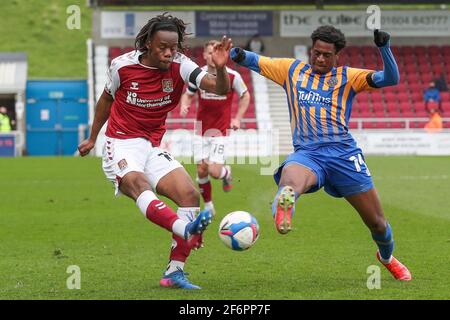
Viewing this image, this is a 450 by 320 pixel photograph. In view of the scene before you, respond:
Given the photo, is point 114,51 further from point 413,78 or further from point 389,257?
point 389,257

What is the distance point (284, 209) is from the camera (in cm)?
736

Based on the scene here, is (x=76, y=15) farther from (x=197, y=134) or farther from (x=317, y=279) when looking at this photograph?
(x=317, y=279)

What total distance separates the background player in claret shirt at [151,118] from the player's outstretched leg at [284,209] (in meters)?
0.91

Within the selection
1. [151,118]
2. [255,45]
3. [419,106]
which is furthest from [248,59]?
[255,45]

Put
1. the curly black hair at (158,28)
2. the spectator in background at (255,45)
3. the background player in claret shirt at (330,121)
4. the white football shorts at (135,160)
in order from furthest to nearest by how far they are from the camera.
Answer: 1. the spectator in background at (255,45)
2. the background player in claret shirt at (330,121)
3. the white football shorts at (135,160)
4. the curly black hair at (158,28)

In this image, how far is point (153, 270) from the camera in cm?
923

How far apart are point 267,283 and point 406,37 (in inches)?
1385

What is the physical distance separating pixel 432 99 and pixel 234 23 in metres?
9.13

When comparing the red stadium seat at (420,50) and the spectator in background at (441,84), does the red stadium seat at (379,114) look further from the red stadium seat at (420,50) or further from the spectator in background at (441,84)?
the red stadium seat at (420,50)

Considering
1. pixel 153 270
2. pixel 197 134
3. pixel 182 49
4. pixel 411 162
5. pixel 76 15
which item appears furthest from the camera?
pixel 411 162

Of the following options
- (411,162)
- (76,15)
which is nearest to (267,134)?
(411,162)

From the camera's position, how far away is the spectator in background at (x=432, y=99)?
122 ft

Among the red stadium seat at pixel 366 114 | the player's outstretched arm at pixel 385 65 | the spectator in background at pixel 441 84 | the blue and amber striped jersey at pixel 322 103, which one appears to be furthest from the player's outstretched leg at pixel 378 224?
the spectator in background at pixel 441 84

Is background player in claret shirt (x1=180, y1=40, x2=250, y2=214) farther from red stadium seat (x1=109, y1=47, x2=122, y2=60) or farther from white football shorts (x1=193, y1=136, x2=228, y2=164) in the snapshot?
red stadium seat (x1=109, y1=47, x2=122, y2=60)
